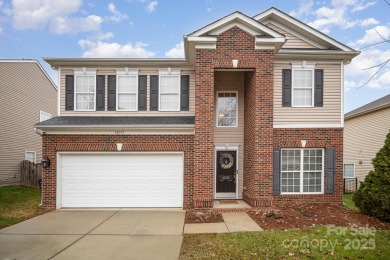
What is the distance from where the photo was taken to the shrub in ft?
27.0

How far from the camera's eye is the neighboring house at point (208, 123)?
9977mm

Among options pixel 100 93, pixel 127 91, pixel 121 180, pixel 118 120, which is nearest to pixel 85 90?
pixel 100 93

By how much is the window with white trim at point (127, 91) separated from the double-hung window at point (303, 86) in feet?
22.9

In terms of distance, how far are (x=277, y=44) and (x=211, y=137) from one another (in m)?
4.44

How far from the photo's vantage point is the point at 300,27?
11516mm

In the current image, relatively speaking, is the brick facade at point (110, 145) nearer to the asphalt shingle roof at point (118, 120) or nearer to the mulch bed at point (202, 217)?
the asphalt shingle roof at point (118, 120)

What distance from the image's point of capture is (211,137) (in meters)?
9.90

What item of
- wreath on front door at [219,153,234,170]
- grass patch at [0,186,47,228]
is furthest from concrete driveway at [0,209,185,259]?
wreath on front door at [219,153,234,170]

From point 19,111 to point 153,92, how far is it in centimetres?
1163

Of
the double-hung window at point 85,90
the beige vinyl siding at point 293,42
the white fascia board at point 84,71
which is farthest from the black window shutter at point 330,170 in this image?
the white fascia board at point 84,71

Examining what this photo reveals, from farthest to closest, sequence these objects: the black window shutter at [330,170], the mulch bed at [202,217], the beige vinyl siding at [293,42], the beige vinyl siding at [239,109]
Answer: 1. the beige vinyl siding at [293,42]
2. the beige vinyl siding at [239,109]
3. the black window shutter at [330,170]
4. the mulch bed at [202,217]

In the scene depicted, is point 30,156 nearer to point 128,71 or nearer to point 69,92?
point 69,92

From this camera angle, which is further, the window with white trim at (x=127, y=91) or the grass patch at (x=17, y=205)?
the window with white trim at (x=127, y=91)

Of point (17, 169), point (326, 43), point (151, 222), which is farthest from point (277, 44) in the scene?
point (17, 169)
